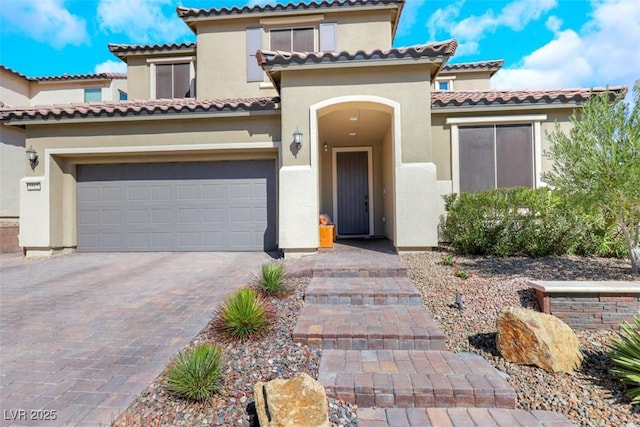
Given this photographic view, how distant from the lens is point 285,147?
800 centimetres

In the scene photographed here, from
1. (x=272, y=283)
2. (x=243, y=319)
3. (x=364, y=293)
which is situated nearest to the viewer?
(x=243, y=319)

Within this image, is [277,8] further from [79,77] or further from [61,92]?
[61,92]

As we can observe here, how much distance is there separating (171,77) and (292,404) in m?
14.6

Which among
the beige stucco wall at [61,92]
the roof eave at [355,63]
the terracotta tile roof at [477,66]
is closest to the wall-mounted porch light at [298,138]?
the roof eave at [355,63]

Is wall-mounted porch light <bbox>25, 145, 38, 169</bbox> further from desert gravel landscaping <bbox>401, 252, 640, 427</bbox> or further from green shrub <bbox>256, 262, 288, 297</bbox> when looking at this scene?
desert gravel landscaping <bbox>401, 252, 640, 427</bbox>

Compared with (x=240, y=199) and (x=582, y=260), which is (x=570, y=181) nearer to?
(x=582, y=260)

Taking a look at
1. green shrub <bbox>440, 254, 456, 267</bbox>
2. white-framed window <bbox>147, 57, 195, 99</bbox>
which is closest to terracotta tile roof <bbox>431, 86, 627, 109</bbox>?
green shrub <bbox>440, 254, 456, 267</bbox>

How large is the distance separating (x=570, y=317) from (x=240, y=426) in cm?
443

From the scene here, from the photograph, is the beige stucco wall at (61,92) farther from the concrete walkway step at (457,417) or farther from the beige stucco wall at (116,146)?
the concrete walkway step at (457,417)

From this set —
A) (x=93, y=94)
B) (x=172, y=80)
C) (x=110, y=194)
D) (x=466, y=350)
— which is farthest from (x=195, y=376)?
(x=93, y=94)

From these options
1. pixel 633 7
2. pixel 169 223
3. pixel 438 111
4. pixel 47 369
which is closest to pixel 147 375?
pixel 47 369

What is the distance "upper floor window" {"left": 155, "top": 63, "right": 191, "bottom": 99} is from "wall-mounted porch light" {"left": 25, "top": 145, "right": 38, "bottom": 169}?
545 cm

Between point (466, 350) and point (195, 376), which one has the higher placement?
point (195, 376)

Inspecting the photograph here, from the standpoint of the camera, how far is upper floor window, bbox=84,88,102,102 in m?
17.3
